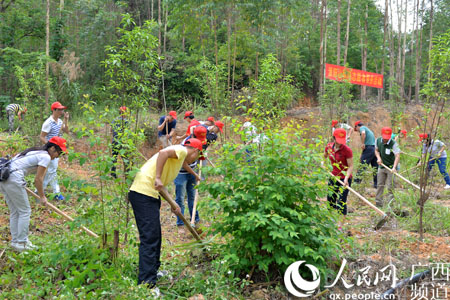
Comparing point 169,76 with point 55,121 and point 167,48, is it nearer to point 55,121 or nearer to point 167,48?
point 167,48

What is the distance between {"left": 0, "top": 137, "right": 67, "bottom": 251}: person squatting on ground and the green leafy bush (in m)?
2.01

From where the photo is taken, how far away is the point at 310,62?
23578 millimetres

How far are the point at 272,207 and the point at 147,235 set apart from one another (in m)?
1.24

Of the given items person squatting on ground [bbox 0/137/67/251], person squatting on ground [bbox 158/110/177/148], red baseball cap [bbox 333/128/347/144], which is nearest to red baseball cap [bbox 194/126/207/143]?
person squatting on ground [bbox 0/137/67/251]

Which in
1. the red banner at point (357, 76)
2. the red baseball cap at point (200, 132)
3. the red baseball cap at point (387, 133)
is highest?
the red banner at point (357, 76)

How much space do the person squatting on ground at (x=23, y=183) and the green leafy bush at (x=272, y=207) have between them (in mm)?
2011

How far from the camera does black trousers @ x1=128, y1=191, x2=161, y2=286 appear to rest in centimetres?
368

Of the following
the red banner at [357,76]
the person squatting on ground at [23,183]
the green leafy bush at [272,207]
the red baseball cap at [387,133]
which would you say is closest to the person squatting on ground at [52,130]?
the person squatting on ground at [23,183]

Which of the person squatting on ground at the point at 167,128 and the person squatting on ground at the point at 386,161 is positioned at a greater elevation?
the person squatting on ground at the point at 167,128

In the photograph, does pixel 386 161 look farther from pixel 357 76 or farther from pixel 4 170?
pixel 357 76

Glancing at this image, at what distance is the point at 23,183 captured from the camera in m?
4.41

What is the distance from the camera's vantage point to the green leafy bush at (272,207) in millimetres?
3518

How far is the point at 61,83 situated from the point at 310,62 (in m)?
15.0

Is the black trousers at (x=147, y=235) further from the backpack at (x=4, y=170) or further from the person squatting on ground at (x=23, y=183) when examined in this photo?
the backpack at (x=4, y=170)
